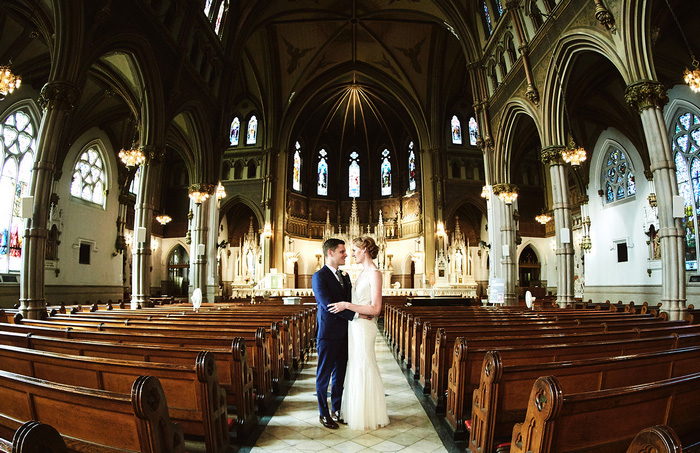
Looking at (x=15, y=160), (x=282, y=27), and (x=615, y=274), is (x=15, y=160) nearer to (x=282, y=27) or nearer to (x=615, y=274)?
(x=282, y=27)

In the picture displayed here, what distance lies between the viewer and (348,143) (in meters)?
38.2

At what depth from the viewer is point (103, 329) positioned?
18.8 ft

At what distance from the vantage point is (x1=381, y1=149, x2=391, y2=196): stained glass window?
37.0m

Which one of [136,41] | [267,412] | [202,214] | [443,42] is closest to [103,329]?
[267,412]

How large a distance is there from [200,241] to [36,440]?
1898 cm

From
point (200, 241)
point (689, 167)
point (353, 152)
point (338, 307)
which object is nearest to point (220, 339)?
point (338, 307)

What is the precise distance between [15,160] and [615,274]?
29.8 meters

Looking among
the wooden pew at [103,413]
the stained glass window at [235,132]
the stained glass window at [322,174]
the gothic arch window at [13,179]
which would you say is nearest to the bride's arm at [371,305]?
the wooden pew at [103,413]

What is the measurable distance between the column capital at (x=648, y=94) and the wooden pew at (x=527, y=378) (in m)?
8.94

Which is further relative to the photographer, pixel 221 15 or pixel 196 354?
pixel 221 15

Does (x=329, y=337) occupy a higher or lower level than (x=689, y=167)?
lower

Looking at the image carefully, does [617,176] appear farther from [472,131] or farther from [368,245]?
[368,245]

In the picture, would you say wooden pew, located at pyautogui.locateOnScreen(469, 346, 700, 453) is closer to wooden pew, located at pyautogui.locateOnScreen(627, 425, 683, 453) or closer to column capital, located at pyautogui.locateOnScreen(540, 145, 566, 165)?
wooden pew, located at pyautogui.locateOnScreen(627, 425, 683, 453)

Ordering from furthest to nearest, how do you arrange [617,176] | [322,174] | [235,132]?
[322,174] < [235,132] < [617,176]
